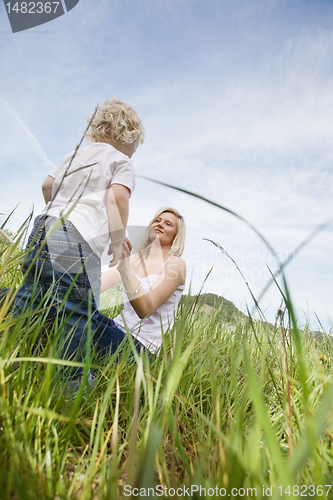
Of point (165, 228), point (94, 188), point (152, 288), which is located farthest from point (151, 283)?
point (94, 188)

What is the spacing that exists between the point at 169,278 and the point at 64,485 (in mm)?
1795

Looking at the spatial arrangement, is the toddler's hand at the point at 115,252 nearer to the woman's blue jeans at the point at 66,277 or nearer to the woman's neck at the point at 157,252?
the woman's blue jeans at the point at 66,277

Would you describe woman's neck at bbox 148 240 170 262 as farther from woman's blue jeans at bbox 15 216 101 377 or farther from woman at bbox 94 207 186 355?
woman's blue jeans at bbox 15 216 101 377

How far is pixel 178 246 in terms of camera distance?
2.86m

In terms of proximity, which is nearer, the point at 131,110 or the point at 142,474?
the point at 142,474

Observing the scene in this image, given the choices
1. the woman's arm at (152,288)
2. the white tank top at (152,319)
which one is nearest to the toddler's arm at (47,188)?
the woman's arm at (152,288)

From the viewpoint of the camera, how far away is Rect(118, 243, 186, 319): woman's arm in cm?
190

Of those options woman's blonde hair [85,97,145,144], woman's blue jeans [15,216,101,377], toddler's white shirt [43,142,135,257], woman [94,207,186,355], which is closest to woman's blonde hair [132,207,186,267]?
woman [94,207,186,355]

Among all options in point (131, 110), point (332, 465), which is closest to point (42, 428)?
point (332, 465)

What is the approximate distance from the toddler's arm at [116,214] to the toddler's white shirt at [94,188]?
0.10ft

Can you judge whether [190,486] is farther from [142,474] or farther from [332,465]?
[332,465]

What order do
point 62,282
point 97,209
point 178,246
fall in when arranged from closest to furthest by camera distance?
1. point 62,282
2. point 97,209
3. point 178,246

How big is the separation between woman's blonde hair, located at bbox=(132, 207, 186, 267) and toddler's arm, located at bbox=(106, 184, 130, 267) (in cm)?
107

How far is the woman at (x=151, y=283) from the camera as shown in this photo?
1883 mm
